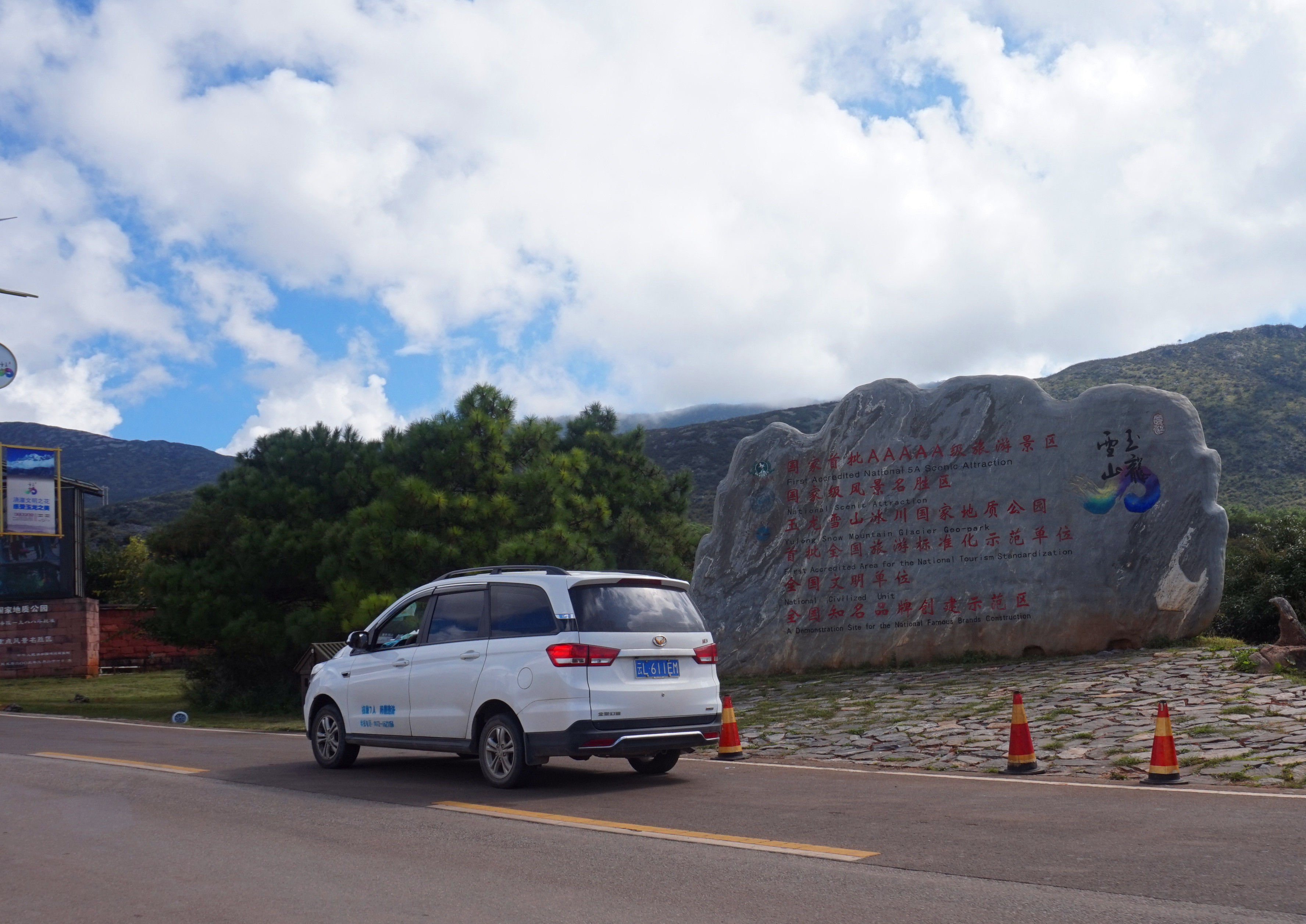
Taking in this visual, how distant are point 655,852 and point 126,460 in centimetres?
15439

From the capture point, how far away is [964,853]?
638cm

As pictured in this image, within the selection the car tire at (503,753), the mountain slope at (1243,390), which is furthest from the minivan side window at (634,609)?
the mountain slope at (1243,390)

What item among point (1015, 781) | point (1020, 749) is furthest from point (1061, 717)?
point (1015, 781)

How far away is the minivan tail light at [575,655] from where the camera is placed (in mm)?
9031

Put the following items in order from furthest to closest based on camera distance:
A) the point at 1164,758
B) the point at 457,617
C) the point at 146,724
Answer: the point at 146,724 < the point at 457,617 < the point at 1164,758

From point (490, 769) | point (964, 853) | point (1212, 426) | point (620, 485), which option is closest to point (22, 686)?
point (620, 485)

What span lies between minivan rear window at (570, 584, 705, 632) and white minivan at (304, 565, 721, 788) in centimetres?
1

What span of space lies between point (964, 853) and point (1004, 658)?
10.9 metres

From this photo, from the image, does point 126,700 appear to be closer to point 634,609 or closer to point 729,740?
point 729,740

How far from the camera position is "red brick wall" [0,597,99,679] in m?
41.1

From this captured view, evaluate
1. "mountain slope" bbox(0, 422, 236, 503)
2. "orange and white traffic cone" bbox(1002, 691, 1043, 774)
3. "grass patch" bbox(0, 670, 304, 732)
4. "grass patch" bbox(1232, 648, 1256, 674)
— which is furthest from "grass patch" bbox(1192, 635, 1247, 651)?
"mountain slope" bbox(0, 422, 236, 503)

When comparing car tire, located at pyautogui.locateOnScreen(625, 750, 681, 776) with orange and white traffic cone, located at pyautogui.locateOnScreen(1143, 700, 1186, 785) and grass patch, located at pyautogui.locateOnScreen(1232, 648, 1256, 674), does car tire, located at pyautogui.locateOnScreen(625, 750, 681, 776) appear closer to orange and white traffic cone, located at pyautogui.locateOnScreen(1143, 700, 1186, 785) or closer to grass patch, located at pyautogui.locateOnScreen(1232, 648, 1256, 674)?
orange and white traffic cone, located at pyautogui.locateOnScreen(1143, 700, 1186, 785)

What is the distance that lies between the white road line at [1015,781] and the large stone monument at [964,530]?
7088mm

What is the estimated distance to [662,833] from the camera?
288 inches
